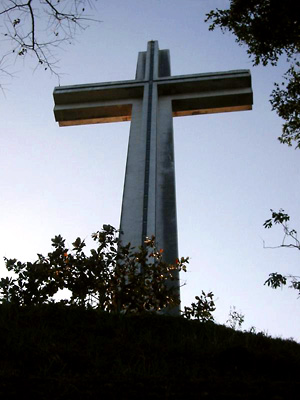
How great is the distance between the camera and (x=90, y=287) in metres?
5.99

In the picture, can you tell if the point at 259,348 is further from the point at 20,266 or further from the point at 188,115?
the point at 188,115

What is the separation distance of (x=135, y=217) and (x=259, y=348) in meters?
4.89

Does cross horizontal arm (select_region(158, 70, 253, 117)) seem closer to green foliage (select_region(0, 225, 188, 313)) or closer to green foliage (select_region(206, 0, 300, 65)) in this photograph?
green foliage (select_region(206, 0, 300, 65))

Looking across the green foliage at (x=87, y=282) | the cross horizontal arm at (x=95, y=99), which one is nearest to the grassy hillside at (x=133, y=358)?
the green foliage at (x=87, y=282)

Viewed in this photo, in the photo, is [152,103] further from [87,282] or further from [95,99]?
[87,282]

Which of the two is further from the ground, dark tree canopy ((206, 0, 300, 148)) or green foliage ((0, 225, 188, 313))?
dark tree canopy ((206, 0, 300, 148))

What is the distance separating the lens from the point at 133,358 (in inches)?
141

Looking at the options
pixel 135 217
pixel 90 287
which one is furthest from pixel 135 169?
pixel 90 287

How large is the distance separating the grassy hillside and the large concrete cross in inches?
185

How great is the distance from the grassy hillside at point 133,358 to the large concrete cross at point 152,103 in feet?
15.4

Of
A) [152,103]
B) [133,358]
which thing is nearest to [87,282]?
[133,358]

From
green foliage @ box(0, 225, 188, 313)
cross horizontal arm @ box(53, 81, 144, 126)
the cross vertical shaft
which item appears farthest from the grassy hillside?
cross horizontal arm @ box(53, 81, 144, 126)

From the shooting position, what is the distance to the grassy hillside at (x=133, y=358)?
280cm

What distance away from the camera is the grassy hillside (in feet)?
9.20
